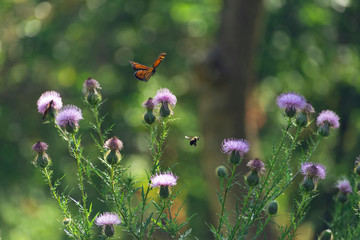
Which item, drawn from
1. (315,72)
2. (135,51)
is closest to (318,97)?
(315,72)

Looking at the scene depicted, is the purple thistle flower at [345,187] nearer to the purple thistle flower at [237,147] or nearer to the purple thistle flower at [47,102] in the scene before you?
the purple thistle flower at [237,147]

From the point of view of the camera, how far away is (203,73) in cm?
662

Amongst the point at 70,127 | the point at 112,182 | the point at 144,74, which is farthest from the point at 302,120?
the point at 70,127

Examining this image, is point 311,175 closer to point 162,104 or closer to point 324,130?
point 324,130

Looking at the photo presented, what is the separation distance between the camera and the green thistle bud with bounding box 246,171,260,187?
216 cm

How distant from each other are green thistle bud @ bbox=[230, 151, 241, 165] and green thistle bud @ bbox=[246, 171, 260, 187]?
7cm

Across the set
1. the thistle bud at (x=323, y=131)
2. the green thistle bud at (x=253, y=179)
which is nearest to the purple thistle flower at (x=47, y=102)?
the green thistle bud at (x=253, y=179)

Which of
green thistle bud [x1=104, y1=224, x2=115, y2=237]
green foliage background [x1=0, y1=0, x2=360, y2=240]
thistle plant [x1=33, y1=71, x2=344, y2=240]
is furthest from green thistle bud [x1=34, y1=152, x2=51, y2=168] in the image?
green foliage background [x1=0, y1=0, x2=360, y2=240]

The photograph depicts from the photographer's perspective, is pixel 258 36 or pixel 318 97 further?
pixel 318 97

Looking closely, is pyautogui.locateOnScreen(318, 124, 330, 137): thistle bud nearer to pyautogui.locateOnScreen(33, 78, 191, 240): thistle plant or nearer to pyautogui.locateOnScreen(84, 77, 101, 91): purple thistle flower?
pyautogui.locateOnScreen(33, 78, 191, 240): thistle plant

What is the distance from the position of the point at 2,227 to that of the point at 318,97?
5.00 m

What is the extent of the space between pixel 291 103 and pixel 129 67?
6.54m

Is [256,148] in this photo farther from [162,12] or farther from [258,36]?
[162,12]

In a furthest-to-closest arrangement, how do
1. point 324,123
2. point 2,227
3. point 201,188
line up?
point 201,188, point 2,227, point 324,123
